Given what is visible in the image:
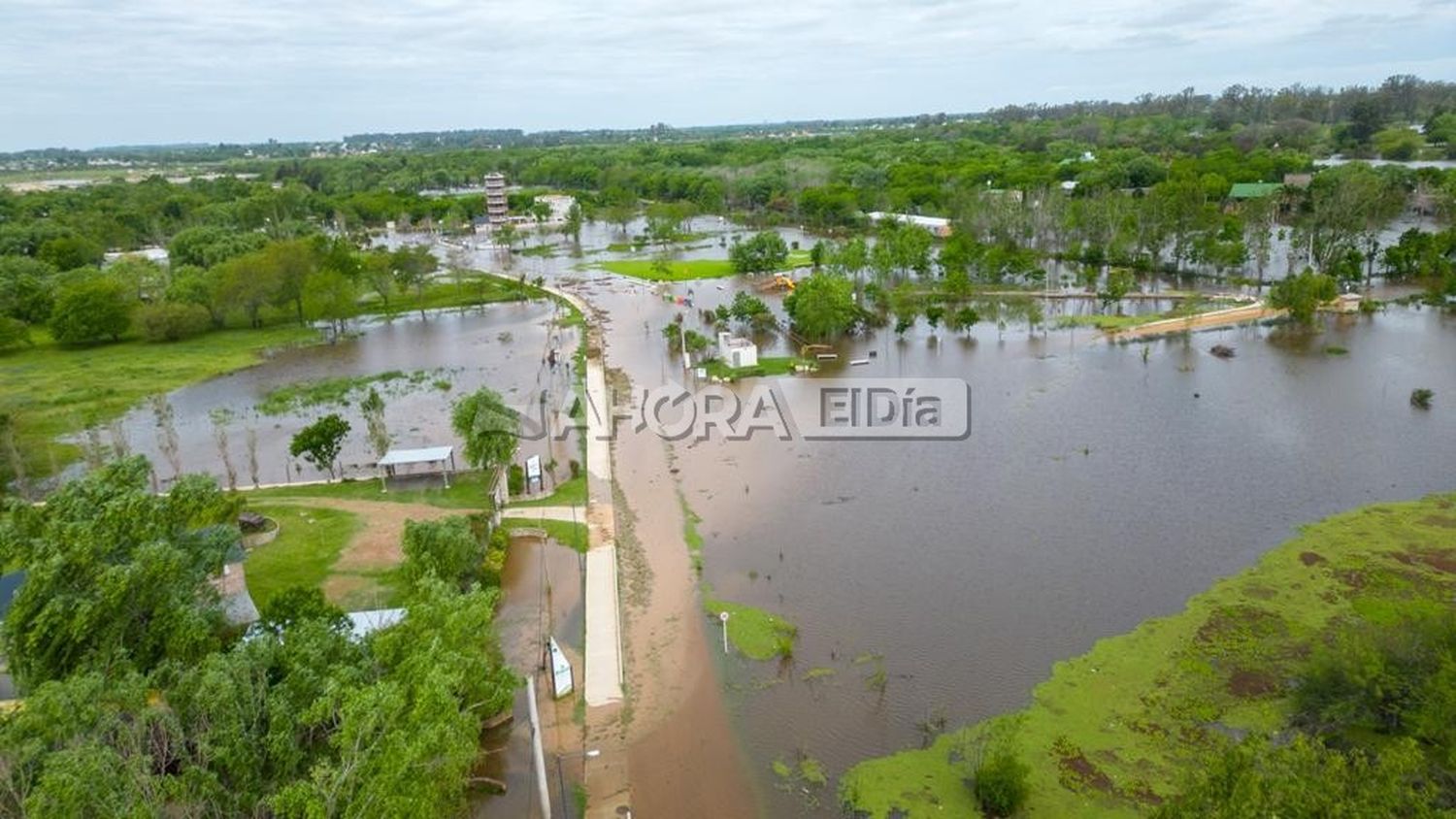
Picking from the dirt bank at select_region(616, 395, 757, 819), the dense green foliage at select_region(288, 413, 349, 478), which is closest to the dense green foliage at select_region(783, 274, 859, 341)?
the dirt bank at select_region(616, 395, 757, 819)

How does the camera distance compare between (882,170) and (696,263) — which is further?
(882,170)

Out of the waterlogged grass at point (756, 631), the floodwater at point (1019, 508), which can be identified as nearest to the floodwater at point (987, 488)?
the floodwater at point (1019, 508)

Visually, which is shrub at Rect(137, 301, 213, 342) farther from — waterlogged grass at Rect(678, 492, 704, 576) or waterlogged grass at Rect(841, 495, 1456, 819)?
waterlogged grass at Rect(841, 495, 1456, 819)

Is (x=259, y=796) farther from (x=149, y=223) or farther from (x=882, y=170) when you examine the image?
(x=882, y=170)

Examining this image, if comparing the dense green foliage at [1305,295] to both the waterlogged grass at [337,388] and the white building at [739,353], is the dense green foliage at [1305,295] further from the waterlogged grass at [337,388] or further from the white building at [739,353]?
the waterlogged grass at [337,388]

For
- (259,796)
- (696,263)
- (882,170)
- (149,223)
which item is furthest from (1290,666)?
(149,223)

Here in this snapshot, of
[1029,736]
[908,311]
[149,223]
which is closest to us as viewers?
[1029,736]

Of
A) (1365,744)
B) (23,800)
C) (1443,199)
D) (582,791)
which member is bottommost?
(582,791)
